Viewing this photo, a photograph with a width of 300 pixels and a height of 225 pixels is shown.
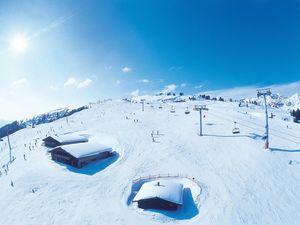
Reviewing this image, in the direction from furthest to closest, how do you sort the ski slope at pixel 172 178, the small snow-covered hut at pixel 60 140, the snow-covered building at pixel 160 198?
the small snow-covered hut at pixel 60 140, the snow-covered building at pixel 160 198, the ski slope at pixel 172 178

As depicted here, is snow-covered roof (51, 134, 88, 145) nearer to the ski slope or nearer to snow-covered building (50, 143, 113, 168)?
the ski slope

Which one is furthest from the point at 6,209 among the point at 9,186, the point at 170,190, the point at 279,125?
the point at 279,125

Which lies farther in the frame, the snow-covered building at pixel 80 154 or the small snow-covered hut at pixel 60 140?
the small snow-covered hut at pixel 60 140

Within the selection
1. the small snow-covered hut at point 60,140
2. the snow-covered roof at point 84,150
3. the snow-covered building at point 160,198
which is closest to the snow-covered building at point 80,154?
the snow-covered roof at point 84,150

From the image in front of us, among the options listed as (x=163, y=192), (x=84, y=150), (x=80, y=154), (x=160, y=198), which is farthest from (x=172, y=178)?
(x=84, y=150)

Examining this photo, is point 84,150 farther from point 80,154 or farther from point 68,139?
point 68,139

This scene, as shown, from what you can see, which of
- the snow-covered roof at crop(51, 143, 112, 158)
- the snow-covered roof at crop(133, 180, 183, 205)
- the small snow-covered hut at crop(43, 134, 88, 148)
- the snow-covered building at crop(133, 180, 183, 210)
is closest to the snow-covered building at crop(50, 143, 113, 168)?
the snow-covered roof at crop(51, 143, 112, 158)

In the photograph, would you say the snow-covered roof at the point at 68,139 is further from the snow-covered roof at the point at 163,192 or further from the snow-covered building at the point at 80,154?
the snow-covered roof at the point at 163,192
